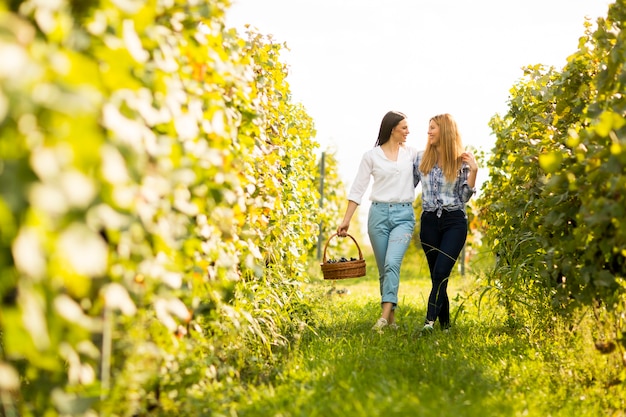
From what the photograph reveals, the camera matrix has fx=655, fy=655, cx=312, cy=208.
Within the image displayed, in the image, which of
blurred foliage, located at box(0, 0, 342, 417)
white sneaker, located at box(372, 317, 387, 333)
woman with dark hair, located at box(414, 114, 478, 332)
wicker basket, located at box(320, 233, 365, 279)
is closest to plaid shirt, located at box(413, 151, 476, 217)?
woman with dark hair, located at box(414, 114, 478, 332)

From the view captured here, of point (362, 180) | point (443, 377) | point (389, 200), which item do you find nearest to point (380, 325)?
point (389, 200)

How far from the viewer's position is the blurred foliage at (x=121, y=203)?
A: 5.10 ft

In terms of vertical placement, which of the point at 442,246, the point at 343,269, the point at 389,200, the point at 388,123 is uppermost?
the point at 388,123

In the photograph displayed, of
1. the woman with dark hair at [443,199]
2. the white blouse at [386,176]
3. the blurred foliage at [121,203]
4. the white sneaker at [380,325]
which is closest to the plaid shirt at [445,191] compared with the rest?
the woman with dark hair at [443,199]

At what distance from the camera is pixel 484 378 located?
3.49 m

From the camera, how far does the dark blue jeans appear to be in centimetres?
504

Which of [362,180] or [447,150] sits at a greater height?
[447,150]

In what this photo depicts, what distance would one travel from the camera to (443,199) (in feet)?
16.7

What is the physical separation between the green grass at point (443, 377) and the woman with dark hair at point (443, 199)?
0.35 meters

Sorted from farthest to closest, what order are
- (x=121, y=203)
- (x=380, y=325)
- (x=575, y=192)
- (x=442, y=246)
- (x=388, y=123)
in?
(x=388, y=123), (x=442, y=246), (x=380, y=325), (x=575, y=192), (x=121, y=203)

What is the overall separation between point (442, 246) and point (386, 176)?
2.38ft

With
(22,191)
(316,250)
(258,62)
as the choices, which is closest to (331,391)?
→ (22,191)

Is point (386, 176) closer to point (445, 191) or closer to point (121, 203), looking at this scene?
point (445, 191)

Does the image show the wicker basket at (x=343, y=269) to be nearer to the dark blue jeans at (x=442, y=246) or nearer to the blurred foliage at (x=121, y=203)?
the dark blue jeans at (x=442, y=246)
